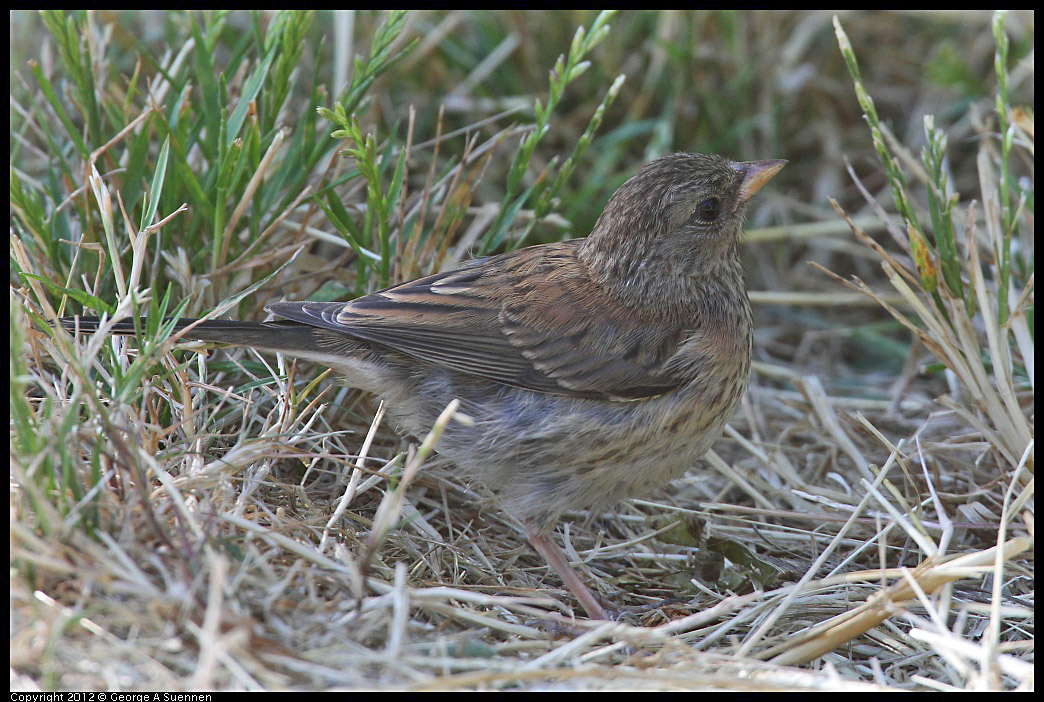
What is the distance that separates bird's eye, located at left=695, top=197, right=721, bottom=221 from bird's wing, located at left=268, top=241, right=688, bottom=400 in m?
0.39

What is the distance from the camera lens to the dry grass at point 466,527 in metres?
2.12

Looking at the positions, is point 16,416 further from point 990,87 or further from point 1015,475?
point 990,87

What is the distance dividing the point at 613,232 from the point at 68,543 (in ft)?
6.06

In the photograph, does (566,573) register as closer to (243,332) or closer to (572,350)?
(572,350)

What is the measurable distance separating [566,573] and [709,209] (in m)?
1.25

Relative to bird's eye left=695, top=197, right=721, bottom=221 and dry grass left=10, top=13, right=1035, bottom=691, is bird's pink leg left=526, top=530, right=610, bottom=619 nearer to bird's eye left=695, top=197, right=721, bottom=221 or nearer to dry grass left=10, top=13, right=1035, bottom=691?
dry grass left=10, top=13, right=1035, bottom=691

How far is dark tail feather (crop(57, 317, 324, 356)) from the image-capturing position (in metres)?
2.68

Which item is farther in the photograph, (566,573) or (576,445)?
(566,573)

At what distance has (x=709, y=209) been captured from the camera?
315cm

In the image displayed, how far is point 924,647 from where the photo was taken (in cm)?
258

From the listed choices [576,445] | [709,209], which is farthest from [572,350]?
[709,209]

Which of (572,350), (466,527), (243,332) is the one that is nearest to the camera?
(243,332)

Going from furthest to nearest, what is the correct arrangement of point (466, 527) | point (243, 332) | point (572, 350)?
1. point (466, 527)
2. point (572, 350)
3. point (243, 332)

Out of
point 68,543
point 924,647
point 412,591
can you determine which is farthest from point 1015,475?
point 68,543
